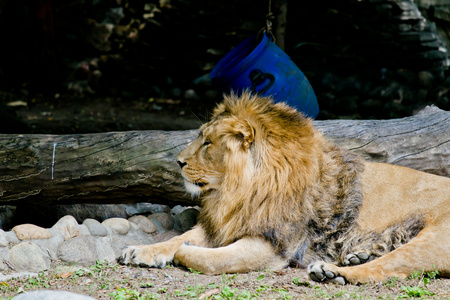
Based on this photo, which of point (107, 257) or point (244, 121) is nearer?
point (244, 121)

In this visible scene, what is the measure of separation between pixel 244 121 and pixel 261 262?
938 millimetres

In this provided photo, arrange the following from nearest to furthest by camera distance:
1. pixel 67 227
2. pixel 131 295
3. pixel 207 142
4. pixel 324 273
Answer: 1. pixel 131 295
2. pixel 324 273
3. pixel 207 142
4. pixel 67 227

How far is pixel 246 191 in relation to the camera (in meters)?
3.69

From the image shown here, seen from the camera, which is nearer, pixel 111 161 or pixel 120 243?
pixel 120 243

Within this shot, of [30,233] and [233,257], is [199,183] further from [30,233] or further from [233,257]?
[30,233]

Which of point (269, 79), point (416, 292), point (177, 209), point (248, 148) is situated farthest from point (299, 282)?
point (269, 79)

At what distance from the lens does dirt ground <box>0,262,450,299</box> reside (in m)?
3.18

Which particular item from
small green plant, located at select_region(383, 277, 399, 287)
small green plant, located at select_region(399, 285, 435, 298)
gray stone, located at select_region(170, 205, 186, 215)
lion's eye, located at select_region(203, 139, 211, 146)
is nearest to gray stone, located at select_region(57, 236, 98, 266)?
lion's eye, located at select_region(203, 139, 211, 146)

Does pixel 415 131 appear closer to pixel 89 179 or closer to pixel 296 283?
pixel 296 283

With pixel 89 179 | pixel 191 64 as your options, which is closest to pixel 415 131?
pixel 89 179

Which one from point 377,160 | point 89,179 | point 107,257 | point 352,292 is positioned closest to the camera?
point 352,292

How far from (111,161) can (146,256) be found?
3.02 ft

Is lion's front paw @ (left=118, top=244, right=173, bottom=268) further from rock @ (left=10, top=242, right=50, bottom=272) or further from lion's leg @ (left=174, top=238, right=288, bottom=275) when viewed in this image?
rock @ (left=10, top=242, right=50, bottom=272)

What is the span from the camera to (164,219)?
4.72m
